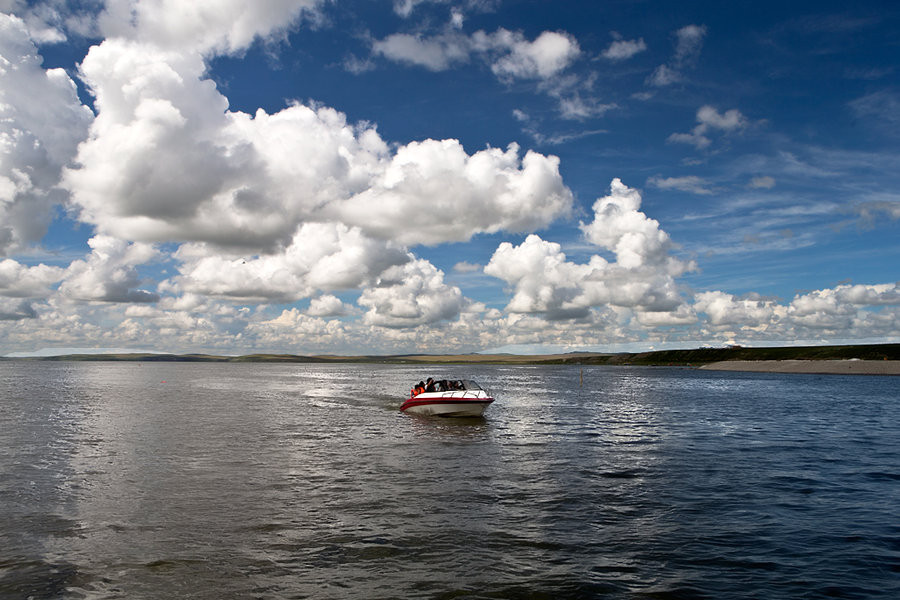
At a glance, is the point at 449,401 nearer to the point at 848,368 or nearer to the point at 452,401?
the point at 452,401

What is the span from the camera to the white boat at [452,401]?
48.1 m

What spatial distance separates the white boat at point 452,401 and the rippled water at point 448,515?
29.1ft

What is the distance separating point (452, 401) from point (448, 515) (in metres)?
30.4

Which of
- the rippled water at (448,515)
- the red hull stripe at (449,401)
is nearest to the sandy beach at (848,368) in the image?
the rippled water at (448,515)

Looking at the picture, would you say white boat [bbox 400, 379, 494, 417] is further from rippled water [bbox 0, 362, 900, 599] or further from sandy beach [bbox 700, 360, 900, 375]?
sandy beach [bbox 700, 360, 900, 375]

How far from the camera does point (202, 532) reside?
16.4m

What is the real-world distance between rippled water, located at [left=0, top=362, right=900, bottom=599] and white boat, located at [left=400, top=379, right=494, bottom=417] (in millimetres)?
8882

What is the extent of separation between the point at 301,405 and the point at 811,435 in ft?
167

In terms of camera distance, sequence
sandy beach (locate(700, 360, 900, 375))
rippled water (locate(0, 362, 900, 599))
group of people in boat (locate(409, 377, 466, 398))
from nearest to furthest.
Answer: rippled water (locate(0, 362, 900, 599)) < group of people in boat (locate(409, 377, 466, 398)) < sandy beach (locate(700, 360, 900, 375))

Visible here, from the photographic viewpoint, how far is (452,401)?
1913 inches

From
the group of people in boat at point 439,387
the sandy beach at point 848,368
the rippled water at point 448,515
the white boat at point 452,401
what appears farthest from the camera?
the sandy beach at point 848,368

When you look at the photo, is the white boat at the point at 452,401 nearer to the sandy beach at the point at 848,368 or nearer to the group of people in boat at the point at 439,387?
the group of people in boat at the point at 439,387

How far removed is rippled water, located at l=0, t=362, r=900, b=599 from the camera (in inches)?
513

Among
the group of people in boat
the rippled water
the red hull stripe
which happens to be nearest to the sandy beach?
the rippled water
